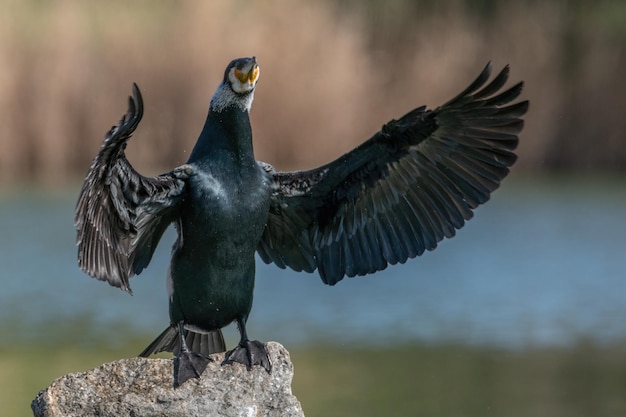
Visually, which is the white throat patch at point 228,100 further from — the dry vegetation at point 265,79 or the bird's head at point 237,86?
the dry vegetation at point 265,79

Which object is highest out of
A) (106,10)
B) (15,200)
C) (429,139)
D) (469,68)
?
(106,10)

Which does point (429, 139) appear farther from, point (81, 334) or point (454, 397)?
point (81, 334)

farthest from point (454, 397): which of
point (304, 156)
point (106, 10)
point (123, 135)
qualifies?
point (106, 10)

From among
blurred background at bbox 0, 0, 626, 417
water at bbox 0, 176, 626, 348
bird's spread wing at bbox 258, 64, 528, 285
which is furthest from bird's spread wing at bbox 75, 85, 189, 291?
blurred background at bbox 0, 0, 626, 417

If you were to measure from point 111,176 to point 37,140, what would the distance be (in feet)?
35.8

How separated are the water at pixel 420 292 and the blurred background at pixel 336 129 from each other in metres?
0.03

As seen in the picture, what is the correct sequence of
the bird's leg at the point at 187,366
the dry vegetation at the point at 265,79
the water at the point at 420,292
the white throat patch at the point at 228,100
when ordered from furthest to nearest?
the dry vegetation at the point at 265,79, the water at the point at 420,292, the white throat patch at the point at 228,100, the bird's leg at the point at 187,366

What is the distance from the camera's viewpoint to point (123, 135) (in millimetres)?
4539

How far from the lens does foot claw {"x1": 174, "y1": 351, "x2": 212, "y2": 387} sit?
4.93m

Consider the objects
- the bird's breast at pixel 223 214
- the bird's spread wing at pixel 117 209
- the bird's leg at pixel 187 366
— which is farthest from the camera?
the bird's breast at pixel 223 214

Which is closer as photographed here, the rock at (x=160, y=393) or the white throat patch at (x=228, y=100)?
the rock at (x=160, y=393)

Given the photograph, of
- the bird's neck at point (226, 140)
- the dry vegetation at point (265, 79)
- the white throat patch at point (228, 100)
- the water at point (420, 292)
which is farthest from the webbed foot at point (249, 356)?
the dry vegetation at point (265, 79)

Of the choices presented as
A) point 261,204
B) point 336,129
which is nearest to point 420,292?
point 336,129

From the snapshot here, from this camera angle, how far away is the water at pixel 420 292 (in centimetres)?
959
